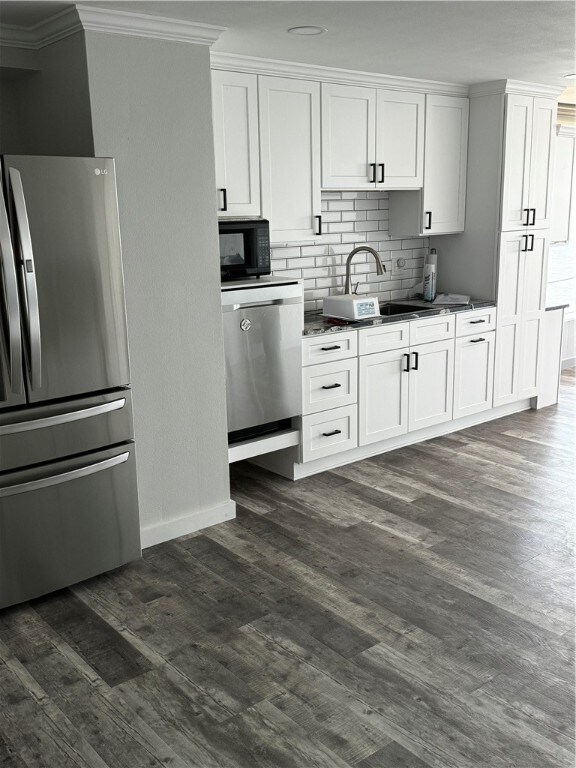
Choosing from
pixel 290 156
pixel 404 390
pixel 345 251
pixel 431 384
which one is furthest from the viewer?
pixel 345 251

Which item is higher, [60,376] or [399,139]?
[399,139]

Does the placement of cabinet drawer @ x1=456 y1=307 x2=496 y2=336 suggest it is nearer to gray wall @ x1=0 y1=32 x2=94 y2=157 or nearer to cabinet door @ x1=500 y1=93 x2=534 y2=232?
cabinet door @ x1=500 y1=93 x2=534 y2=232

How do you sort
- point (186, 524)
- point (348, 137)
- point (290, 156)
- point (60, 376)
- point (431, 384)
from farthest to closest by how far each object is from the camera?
point (431, 384) < point (348, 137) < point (290, 156) < point (186, 524) < point (60, 376)

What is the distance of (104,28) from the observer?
3.04 metres

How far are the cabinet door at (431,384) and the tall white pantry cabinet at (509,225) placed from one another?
0.55 meters

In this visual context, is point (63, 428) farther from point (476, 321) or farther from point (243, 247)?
point (476, 321)

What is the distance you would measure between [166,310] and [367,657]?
5.72ft

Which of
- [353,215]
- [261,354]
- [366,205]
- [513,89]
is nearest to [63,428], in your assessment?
[261,354]

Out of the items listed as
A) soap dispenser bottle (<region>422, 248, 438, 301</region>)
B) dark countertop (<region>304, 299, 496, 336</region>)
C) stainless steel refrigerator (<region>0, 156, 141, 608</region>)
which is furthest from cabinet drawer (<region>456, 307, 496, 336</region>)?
stainless steel refrigerator (<region>0, 156, 141, 608</region>)

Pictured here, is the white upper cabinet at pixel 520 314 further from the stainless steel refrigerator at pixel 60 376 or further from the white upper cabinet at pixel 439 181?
the stainless steel refrigerator at pixel 60 376

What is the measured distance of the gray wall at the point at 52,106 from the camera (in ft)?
10.2

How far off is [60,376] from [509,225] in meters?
3.50

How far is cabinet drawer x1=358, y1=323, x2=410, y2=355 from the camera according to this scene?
441 cm

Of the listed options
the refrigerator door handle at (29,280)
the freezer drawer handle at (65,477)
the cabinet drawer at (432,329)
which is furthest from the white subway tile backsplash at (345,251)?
the refrigerator door handle at (29,280)
